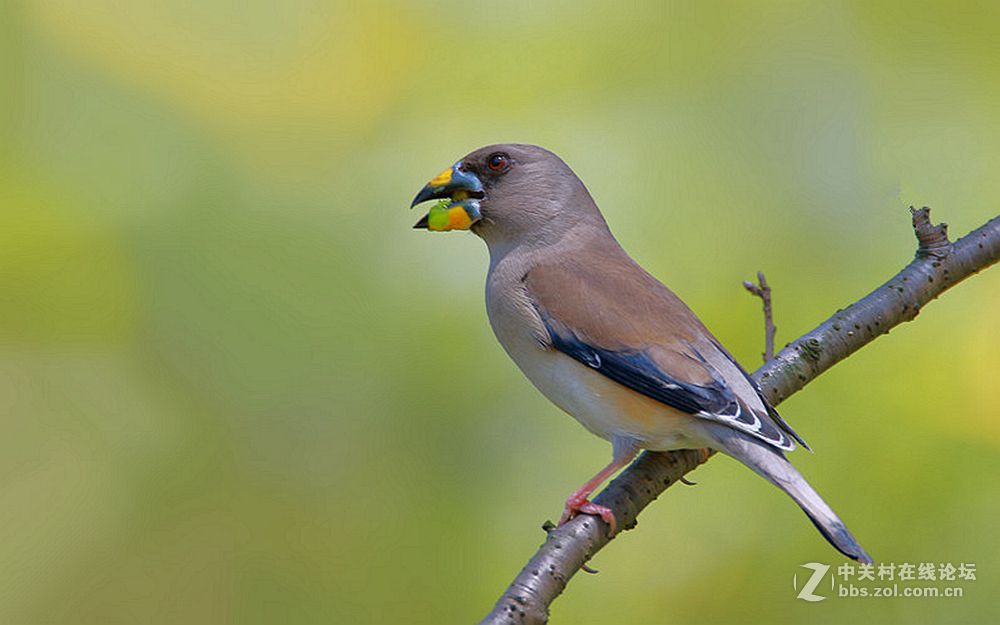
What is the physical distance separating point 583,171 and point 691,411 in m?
1.94

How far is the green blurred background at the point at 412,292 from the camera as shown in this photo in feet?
15.2

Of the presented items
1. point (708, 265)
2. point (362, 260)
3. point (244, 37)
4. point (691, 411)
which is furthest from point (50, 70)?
point (691, 411)

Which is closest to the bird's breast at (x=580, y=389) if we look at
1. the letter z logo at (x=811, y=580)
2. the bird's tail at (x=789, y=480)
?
the bird's tail at (x=789, y=480)

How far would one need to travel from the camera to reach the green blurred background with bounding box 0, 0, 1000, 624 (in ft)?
15.2

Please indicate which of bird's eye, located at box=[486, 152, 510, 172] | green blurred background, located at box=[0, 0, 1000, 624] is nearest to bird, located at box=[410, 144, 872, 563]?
bird's eye, located at box=[486, 152, 510, 172]

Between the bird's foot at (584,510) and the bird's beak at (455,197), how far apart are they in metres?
1.04

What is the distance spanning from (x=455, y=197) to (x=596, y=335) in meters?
0.77

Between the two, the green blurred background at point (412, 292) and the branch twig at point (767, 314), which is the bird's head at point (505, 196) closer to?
the branch twig at point (767, 314)

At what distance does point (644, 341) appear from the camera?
3.59m

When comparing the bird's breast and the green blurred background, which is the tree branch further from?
the green blurred background

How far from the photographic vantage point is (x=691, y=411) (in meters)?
3.39

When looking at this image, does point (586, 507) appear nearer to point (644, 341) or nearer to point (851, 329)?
point (644, 341)

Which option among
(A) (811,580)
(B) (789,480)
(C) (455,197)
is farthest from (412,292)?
(B) (789,480)

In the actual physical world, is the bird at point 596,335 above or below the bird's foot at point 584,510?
above
